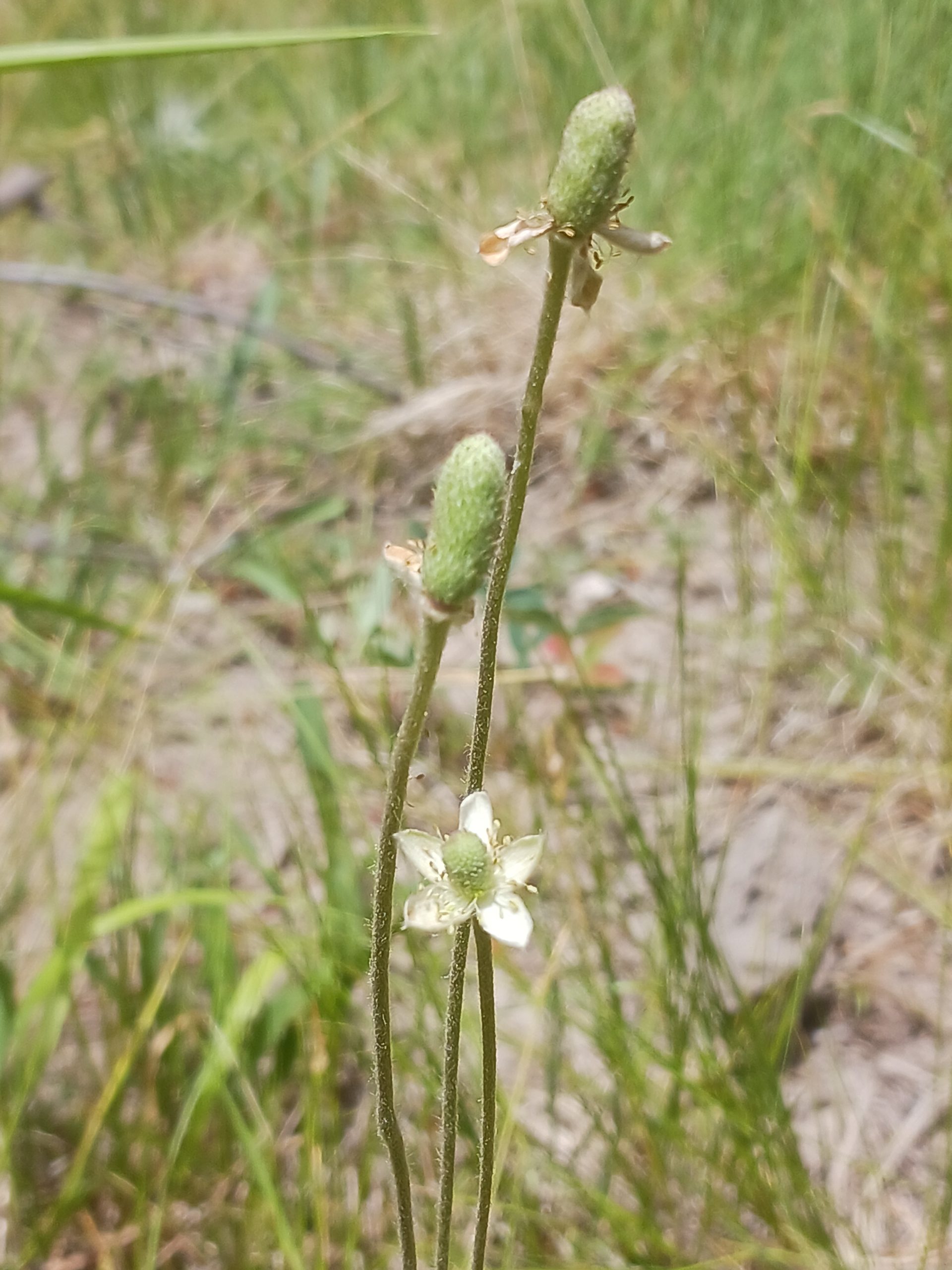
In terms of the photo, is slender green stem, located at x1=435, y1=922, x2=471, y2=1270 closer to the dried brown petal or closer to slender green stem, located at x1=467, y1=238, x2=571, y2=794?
slender green stem, located at x1=467, y1=238, x2=571, y2=794

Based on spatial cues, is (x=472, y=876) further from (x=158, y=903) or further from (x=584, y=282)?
(x=158, y=903)

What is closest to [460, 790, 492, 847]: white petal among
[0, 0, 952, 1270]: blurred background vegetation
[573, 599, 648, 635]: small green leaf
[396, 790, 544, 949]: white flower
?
[396, 790, 544, 949]: white flower

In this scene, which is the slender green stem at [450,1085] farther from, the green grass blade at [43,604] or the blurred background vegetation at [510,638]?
the green grass blade at [43,604]

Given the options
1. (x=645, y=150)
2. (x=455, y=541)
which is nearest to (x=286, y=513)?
(x=645, y=150)

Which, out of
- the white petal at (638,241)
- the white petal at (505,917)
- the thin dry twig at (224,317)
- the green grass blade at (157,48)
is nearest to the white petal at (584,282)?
the white petal at (638,241)

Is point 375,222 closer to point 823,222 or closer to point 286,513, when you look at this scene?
point 286,513

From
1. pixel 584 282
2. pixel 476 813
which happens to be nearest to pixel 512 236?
pixel 584 282
